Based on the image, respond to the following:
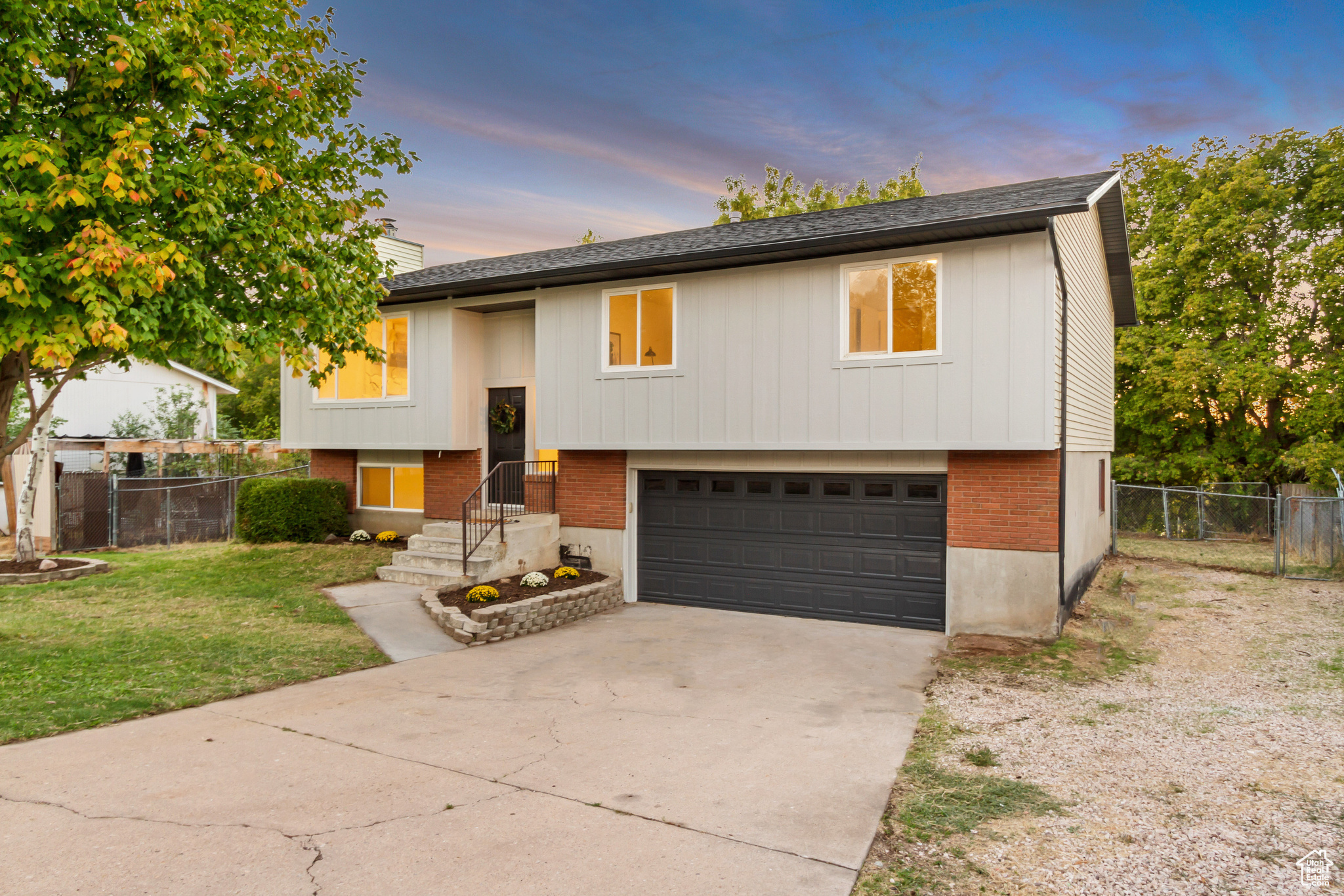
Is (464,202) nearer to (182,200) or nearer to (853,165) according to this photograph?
(182,200)

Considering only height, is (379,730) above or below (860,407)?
below

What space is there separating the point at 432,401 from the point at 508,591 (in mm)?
4716

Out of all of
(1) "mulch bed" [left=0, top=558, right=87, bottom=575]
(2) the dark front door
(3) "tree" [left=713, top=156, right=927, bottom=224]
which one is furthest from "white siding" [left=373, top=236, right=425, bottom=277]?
(3) "tree" [left=713, top=156, right=927, bottom=224]

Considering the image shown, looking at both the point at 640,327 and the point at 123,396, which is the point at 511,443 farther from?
the point at 123,396

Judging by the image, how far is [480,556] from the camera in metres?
11.6

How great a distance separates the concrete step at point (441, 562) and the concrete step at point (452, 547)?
6 centimetres

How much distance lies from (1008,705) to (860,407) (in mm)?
4258

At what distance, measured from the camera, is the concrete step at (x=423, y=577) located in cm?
1134

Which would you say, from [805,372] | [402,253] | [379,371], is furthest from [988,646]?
[402,253]

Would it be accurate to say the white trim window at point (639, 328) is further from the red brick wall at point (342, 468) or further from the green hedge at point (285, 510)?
the green hedge at point (285, 510)

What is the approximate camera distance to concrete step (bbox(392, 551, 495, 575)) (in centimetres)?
1142

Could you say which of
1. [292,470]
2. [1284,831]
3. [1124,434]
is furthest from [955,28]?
[292,470]

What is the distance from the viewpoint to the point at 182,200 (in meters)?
7.73

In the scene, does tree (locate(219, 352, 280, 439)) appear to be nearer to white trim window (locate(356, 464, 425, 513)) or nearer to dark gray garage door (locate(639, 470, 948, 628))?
white trim window (locate(356, 464, 425, 513))
